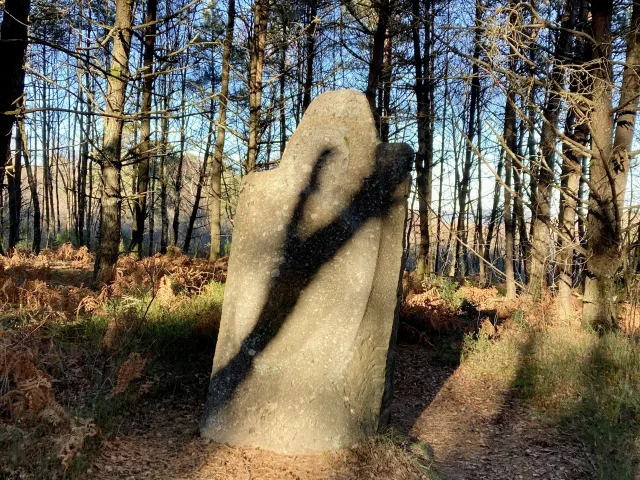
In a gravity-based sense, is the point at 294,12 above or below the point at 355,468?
above

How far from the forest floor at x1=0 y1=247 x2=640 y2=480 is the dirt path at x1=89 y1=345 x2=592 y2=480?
1 cm

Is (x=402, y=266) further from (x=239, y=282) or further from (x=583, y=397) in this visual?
(x=583, y=397)

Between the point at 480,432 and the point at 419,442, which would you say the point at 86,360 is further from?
the point at 480,432

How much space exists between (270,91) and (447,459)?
15.9 meters

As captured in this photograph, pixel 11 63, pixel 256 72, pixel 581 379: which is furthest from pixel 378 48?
pixel 581 379

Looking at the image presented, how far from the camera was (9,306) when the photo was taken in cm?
554

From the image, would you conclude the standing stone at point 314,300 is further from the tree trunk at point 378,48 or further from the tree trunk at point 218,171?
the tree trunk at point 218,171

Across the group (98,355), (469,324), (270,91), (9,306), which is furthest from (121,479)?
(270,91)

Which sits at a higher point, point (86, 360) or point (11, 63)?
point (11, 63)

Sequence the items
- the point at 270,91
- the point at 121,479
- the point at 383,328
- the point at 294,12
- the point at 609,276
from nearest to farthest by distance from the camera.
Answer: the point at 121,479 < the point at 383,328 < the point at 609,276 < the point at 294,12 < the point at 270,91

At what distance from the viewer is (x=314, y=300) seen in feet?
12.1

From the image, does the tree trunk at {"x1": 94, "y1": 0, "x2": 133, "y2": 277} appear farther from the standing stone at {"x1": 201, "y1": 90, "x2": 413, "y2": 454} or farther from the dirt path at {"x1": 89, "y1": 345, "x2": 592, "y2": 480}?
the standing stone at {"x1": 201, "y1": 90, "x2": 413, "y2": 454}

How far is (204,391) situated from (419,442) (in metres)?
1.92

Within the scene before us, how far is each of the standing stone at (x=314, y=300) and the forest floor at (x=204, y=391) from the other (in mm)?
226
